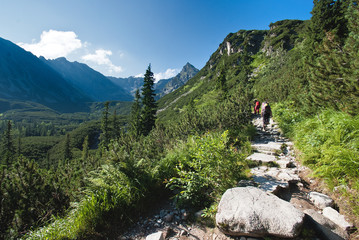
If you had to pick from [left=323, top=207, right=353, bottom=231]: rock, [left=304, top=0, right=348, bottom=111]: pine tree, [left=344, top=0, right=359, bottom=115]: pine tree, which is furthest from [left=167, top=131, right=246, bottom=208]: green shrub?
[left=304, top=0, right=348, bottom=111]: pine tree

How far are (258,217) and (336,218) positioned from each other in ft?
4.53

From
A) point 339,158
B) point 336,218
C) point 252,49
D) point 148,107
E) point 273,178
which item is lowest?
point 336,218

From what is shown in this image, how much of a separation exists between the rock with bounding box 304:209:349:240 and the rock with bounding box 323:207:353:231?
0.09 m

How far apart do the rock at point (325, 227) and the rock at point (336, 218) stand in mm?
88

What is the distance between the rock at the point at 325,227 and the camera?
2.30 m

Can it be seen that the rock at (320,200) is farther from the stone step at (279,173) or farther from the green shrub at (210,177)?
the green shrub at (210,177)

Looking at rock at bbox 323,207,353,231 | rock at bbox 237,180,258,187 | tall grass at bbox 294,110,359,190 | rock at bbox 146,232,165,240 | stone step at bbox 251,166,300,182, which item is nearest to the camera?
rock at bbox 323,207,353,231

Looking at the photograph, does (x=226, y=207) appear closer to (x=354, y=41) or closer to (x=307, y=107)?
(x=354, y=41)

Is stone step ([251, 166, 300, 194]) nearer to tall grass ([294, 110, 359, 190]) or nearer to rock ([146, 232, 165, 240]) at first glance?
tall grass ([294, 110, 359, 190])

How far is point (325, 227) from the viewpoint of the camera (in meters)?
2.38

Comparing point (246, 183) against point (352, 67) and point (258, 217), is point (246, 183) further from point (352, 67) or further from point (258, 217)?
point (352, 67)

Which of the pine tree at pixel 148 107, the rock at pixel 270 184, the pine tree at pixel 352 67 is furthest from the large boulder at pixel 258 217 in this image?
the pine tree at pixel 148 107

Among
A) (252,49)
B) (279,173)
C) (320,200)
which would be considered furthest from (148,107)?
(252,49)

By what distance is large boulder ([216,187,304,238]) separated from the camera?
230cm
